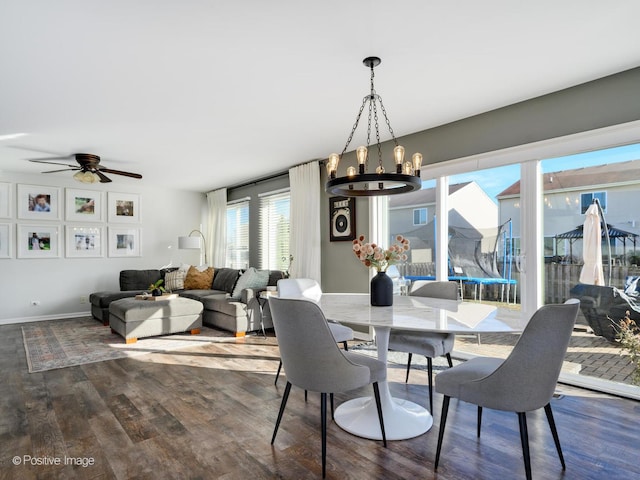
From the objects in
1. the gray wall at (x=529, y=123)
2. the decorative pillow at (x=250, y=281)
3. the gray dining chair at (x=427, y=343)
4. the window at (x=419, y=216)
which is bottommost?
the gray dining chair at (x=427, y=343)

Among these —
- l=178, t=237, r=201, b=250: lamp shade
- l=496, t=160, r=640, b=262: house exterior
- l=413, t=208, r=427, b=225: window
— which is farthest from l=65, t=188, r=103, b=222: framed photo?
l=496, t=160, r=640, b=262: house exterior

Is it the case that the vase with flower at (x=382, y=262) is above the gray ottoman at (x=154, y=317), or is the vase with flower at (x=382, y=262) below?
above

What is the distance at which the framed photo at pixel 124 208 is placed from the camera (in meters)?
7.21

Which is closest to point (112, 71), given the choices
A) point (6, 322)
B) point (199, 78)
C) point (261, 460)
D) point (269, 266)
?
point (199, 78)

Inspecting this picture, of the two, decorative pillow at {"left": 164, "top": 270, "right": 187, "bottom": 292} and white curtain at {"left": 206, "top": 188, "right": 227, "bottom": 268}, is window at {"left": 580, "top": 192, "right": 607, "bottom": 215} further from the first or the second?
white curtain at {"left": 206, "top": 188, "right": 227, "bottom": 268}

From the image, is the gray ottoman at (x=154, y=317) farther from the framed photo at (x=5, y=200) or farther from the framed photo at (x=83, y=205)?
the framed photo at (x=5, y=200)

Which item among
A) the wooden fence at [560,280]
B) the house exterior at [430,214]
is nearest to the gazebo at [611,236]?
the wooden fence at [560,280]

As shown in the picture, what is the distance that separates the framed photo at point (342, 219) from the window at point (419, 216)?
0.85m

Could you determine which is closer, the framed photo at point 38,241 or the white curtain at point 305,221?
the white curtain at point 305,221

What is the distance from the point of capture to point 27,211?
6.41m

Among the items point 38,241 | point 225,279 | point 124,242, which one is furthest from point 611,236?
point 38,241

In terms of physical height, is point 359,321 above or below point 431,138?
below

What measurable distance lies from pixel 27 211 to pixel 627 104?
802 centimetres

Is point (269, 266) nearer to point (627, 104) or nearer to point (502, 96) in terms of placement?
point (502, 96)
